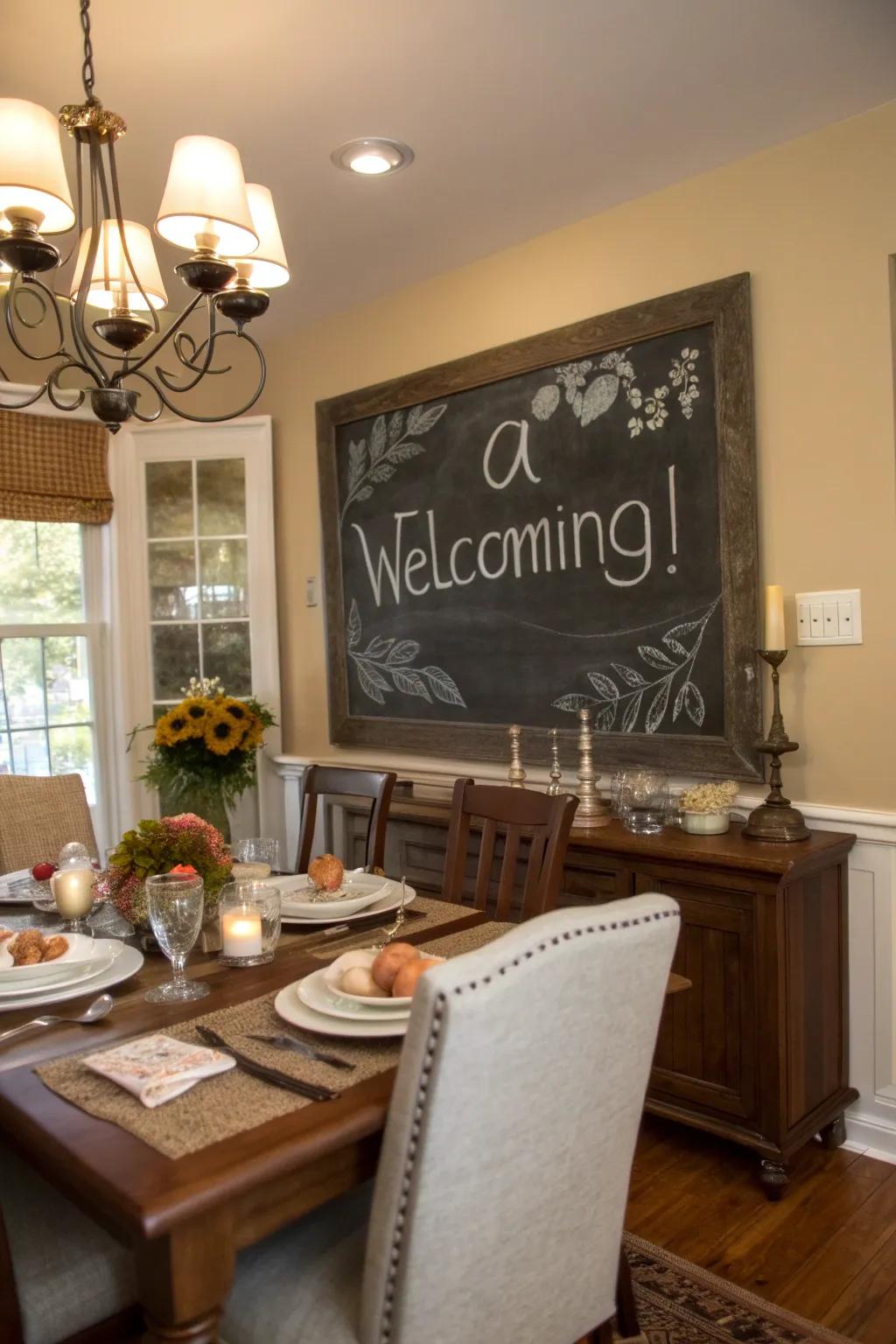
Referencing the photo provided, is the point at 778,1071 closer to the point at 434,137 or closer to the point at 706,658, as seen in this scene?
the point at 706,658

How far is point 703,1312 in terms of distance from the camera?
5.97 feet

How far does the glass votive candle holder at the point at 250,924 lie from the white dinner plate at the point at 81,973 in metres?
0.18

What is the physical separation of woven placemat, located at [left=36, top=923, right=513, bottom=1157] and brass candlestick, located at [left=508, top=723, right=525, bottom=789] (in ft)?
5.24

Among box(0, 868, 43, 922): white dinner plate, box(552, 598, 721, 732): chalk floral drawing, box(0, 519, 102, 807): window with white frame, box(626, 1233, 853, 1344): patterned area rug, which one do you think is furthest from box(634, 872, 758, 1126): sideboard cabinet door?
box(0, 519, 102, 807): window with white frame

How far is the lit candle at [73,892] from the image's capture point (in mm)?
1836

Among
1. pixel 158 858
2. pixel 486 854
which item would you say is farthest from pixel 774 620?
pixel 158 858

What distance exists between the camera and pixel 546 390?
9.90 ft

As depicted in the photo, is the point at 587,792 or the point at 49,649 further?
the point at 49,649

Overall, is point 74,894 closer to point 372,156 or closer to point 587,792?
point 587,792

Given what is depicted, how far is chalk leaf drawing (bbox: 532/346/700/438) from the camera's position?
269 centimetres

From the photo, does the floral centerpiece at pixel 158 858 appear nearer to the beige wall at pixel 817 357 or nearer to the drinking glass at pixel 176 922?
the drinking glass at pixel 176 922

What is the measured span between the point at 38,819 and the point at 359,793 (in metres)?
0.91

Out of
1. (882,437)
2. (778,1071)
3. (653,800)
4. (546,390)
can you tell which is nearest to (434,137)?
(546,390)

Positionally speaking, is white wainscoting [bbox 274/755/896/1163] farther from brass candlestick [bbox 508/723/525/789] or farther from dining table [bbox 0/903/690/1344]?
dining table [bbox 0/903/690/1344]
